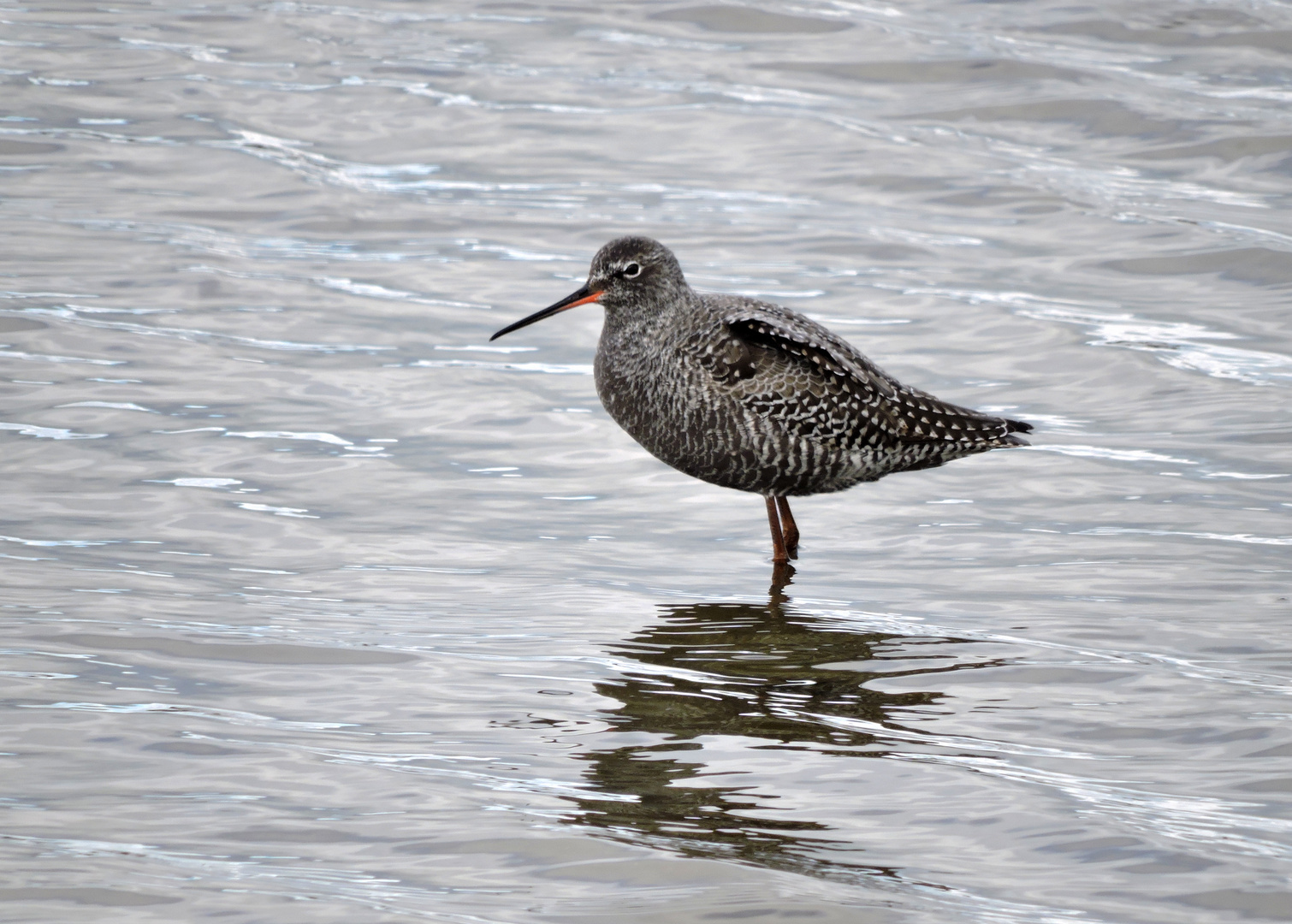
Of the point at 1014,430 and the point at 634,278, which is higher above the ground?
the point at 634,278

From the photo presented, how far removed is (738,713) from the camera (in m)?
6.51

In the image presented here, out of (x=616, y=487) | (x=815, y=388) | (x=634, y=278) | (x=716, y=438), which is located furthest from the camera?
(x=616, y=487)

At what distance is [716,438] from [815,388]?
24.8 inches

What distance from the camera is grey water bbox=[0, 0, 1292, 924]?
541 cm

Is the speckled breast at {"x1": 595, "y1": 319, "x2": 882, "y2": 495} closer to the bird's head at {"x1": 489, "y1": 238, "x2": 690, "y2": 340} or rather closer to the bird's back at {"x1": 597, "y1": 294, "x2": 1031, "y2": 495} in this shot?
the bird's back at {"x1": 597, "y1": 294, "x2": 1031, "y2": 495}

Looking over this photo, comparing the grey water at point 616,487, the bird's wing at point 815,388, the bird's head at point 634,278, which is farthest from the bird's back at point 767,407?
the grey water at point 616,487

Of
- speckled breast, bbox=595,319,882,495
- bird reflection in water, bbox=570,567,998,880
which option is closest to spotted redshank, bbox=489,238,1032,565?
speckled breast, bbox=595,319,882,495

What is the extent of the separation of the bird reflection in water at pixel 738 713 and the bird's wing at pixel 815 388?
2.87 feet

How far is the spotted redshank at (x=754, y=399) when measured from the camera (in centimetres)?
838

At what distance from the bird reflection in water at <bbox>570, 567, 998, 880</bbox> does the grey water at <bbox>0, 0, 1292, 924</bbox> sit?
26mm

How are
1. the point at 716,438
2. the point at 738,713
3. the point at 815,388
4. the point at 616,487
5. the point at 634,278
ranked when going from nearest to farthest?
the point at 738,713 → the point at 716,438 → the point at 815,388 → the point at 634,278 → the point at 616,487

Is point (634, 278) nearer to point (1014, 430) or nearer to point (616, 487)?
point (616, 487)

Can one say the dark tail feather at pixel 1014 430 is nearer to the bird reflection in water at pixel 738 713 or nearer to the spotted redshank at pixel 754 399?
the spotted redshank at pixel 754 399

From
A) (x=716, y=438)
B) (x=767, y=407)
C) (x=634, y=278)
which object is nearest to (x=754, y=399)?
(x=767, y=407)
